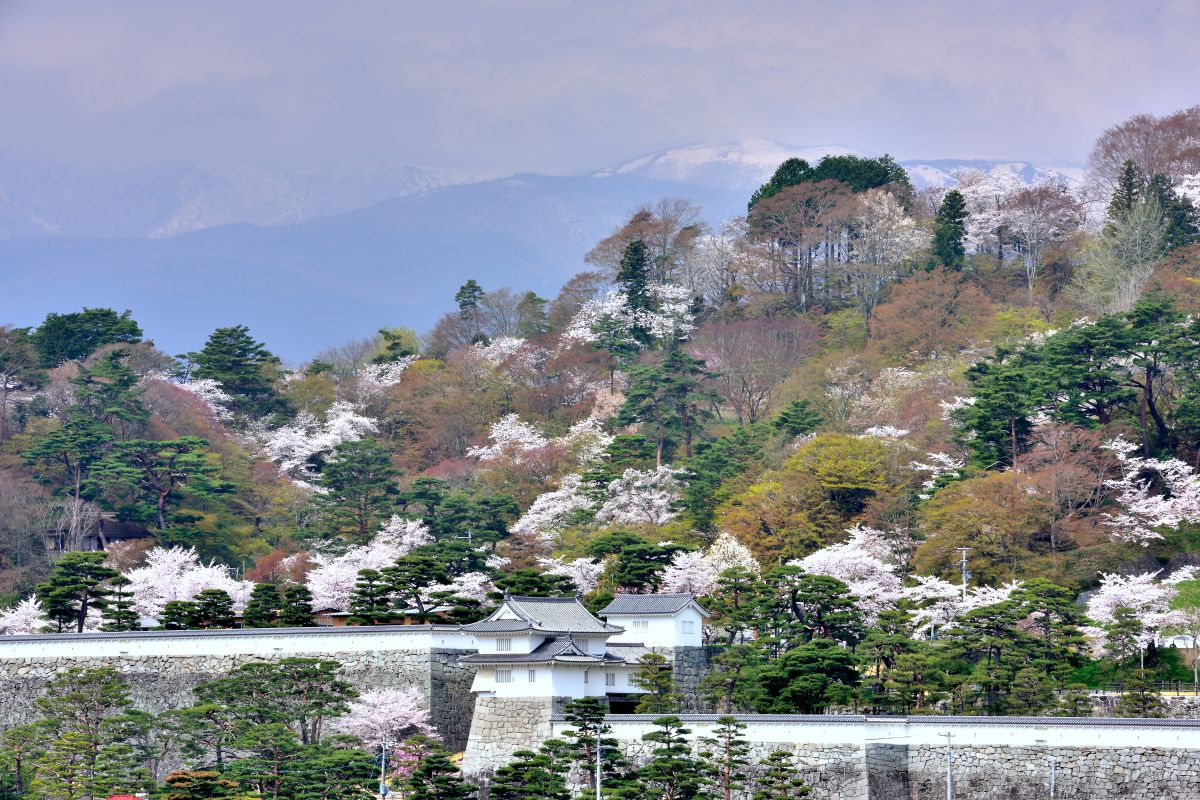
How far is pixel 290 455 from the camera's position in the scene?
71.5m

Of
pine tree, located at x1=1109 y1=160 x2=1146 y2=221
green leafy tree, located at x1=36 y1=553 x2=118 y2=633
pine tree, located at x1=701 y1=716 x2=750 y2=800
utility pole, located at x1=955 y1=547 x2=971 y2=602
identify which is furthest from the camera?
pine tree, located at x1=1109 y1=160 x2=1146 y2=221

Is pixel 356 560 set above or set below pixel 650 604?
above

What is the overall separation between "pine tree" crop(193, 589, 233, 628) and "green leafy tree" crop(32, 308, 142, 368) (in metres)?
28.4

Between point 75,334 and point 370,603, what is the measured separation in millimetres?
31924

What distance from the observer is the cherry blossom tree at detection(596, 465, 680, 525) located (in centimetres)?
5534

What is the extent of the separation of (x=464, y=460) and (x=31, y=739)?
29790 mm

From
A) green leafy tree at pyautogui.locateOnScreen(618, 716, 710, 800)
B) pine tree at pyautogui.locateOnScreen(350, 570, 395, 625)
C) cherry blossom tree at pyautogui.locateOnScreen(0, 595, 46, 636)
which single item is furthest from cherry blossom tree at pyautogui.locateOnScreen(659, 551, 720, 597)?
cherry blossom tree at pyautogui.locateOnScreen(0, 595, 46, 636)

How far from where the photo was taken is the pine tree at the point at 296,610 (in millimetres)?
44906

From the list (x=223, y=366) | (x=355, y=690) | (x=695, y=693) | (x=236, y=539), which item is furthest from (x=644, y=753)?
(x=223, y=366)

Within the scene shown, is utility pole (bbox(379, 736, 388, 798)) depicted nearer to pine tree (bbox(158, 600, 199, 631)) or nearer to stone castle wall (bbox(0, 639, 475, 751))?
stone castle wall (bbox(0, 639, 475, 751))

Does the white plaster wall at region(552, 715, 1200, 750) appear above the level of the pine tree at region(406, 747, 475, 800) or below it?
above

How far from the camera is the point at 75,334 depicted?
70750 mm

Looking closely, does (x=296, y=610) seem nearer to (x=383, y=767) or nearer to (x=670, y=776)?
(x=383, y=767)

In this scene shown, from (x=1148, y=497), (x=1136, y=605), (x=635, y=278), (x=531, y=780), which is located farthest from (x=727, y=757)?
(x=635, y=278)
